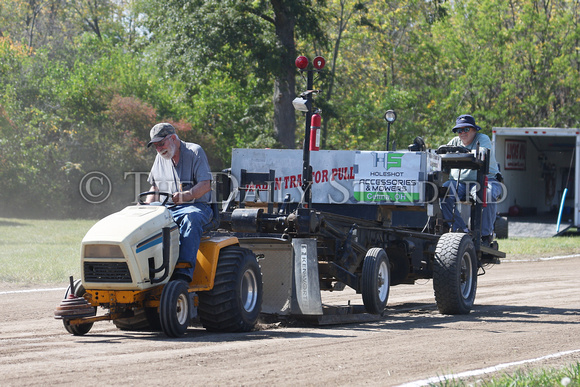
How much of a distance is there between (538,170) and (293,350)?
828 inches

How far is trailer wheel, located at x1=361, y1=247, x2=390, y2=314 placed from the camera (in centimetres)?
907

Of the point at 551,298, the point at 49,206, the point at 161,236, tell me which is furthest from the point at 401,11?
the point at 161,236

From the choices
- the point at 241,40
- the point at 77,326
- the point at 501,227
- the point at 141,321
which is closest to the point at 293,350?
the point at 141,321

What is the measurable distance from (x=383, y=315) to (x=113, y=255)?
376cm

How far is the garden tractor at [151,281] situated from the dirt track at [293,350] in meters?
0.21

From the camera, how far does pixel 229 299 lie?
7.86 m

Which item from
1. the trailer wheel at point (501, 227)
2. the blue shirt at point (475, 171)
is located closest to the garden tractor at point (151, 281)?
the blue shirt at point (475, 171)

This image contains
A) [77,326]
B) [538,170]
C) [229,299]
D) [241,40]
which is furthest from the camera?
[538,170]

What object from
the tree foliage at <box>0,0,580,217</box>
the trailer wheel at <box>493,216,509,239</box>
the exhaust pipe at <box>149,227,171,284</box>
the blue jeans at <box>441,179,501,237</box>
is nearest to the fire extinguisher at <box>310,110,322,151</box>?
the blue jeans at <box>441,179,501,237</box>

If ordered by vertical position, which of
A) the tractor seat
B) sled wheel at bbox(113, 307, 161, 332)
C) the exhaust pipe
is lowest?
sled wheel at bbox(113, 307, 161, 332)

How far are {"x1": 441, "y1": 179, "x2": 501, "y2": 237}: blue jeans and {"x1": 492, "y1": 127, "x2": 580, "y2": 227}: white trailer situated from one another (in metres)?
12.6

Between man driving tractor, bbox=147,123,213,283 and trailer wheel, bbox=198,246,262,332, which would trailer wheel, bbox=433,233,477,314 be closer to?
trailer wheel, bbox=198,246,262,332

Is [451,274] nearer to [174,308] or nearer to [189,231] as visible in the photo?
[189,231]

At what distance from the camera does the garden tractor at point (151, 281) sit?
7199 mm
